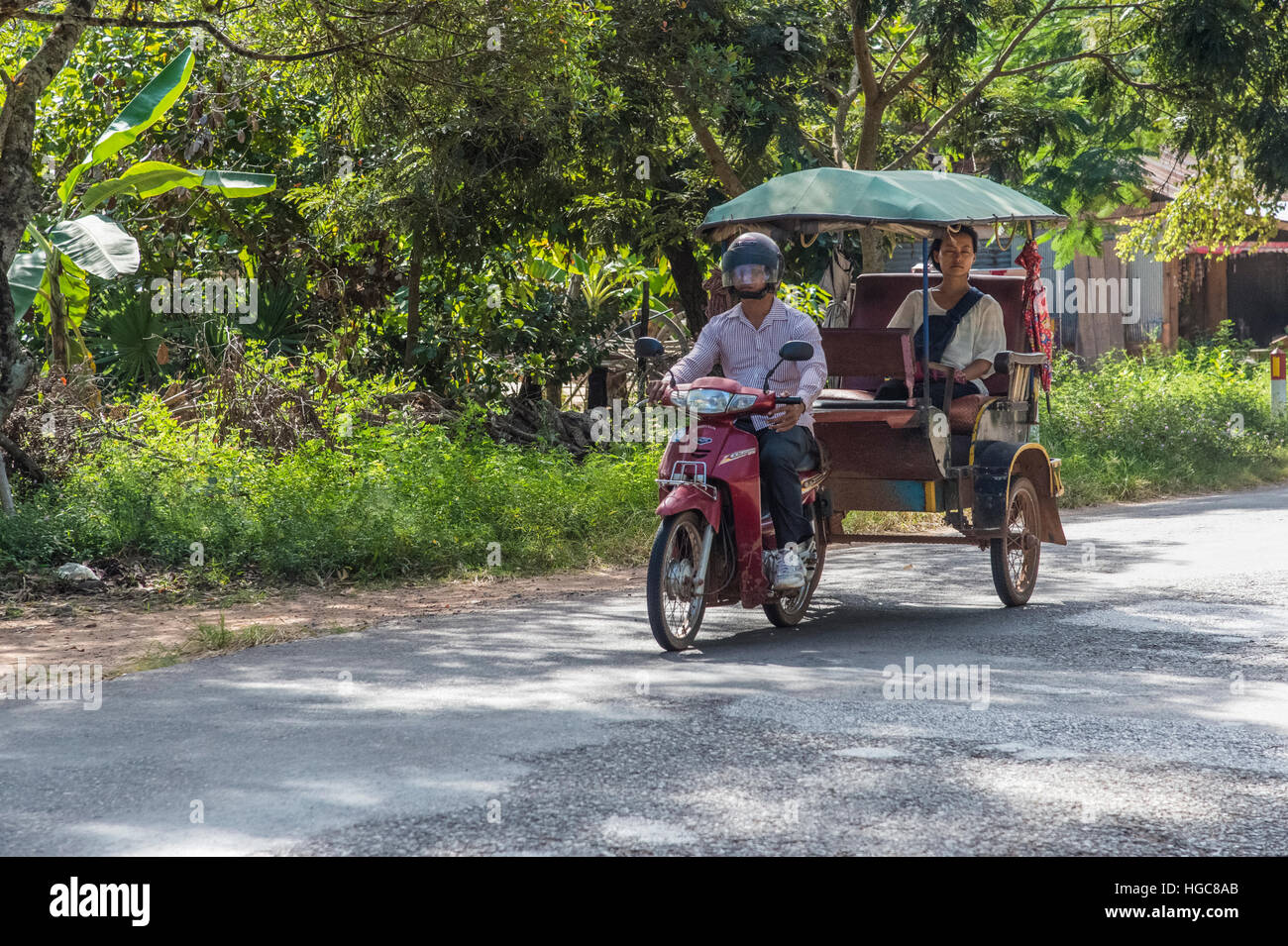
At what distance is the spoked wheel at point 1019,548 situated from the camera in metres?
8.63

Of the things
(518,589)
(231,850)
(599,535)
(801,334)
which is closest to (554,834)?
(231,850)

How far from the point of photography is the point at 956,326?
898cm

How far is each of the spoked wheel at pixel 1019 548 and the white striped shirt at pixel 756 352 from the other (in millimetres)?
1480

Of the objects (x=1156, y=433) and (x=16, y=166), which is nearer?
(x=16, y=166)

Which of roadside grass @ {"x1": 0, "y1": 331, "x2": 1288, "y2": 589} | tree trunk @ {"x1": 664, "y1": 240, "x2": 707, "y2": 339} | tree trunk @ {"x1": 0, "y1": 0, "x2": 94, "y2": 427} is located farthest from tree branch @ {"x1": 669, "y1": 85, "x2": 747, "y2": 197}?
tree trunk @ {"x1": 0, "y1": 0, "x2": 94, "y2": 427}

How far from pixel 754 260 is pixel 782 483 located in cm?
119

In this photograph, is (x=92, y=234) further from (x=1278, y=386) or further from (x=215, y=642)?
(x=1278, y=386)

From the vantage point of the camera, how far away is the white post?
1948 cm

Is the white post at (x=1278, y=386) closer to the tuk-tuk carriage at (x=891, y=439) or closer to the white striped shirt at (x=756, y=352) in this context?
the tuk-tuk carriage at (x=891, y=439)

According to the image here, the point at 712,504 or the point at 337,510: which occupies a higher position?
the point at 712,504

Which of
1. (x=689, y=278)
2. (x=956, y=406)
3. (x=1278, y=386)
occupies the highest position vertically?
(x=689, y=278)

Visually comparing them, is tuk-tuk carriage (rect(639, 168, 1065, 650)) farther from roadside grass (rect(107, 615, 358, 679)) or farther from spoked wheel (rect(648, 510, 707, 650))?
roadside grass (rect(107, 615, 358, 679))

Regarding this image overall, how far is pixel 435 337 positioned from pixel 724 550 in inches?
322

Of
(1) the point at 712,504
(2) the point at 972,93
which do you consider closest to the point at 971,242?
(1) the point at 712,504
